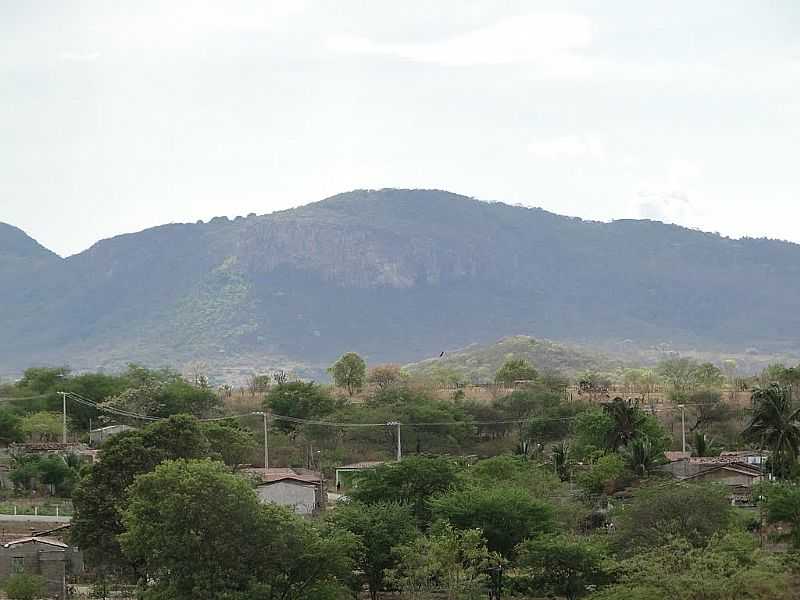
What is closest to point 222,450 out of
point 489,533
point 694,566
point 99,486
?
point 99,486

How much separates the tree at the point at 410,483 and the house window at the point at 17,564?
12905 mm

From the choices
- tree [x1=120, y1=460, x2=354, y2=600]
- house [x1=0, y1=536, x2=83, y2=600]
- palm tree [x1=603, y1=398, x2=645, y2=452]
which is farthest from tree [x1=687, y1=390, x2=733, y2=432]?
tree [x1=120, y1=460, x2=354, y2=600]

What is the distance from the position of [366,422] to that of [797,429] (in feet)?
126

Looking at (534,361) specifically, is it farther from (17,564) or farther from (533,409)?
(17,564)

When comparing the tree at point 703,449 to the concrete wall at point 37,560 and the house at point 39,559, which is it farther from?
the concrete wall at point 37,560

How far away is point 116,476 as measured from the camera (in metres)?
52.1

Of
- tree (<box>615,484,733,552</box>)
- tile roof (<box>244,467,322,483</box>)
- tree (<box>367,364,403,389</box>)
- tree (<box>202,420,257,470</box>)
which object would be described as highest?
tree (<box>367,364,403,389</box>)

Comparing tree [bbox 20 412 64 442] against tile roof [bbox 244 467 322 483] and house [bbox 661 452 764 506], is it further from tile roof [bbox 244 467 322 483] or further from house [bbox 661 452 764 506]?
house [bbox 661 452 764 506]

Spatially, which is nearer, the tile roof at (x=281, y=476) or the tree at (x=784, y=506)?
the tree at (x=784, y=506)

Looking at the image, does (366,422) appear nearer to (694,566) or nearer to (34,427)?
(34,427)

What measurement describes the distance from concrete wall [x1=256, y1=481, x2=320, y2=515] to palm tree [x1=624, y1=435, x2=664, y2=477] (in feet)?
50.0

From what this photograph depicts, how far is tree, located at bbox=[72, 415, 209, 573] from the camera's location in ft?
166

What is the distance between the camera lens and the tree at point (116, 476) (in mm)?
50469

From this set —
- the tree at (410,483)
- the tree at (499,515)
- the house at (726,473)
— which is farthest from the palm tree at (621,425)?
the tree at (499,515)
